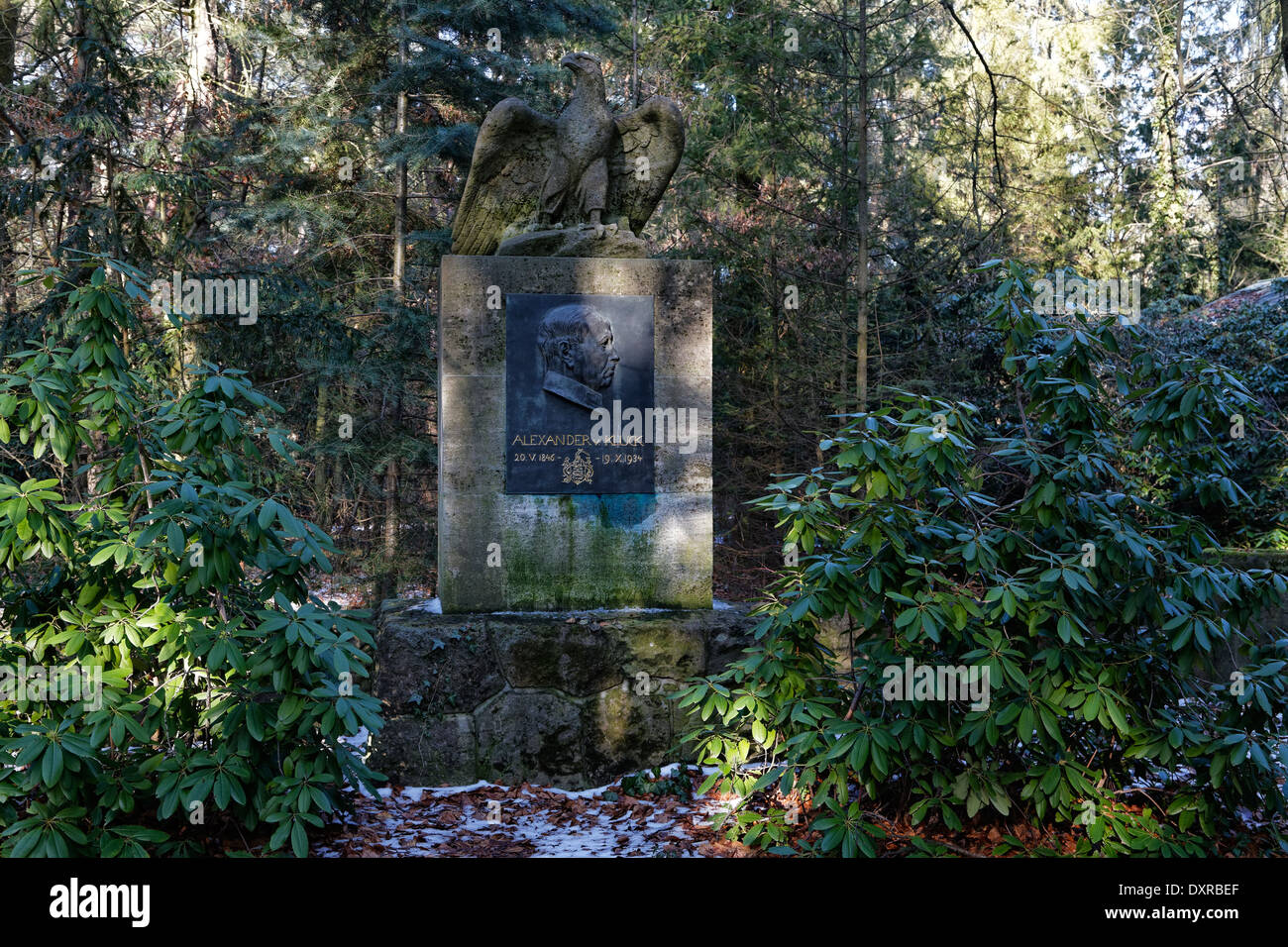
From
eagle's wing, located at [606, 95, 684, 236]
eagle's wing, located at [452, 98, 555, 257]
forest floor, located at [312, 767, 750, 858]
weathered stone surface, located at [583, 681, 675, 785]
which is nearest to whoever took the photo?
forest floor, located at [312, 767, 750, 858]

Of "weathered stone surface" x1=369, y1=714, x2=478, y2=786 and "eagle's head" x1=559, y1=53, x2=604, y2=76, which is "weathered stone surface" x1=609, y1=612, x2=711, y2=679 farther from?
"eagle's head" x1=559, y1=53, x2=604, y2=76

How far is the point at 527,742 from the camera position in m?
5.09

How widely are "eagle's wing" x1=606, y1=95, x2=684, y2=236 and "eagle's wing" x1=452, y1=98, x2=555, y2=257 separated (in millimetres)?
428

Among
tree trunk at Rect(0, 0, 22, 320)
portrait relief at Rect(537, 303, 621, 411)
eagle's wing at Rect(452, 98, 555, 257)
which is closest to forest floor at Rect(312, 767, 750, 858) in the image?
portrait relief at Rect(537, 303, 621, 411)

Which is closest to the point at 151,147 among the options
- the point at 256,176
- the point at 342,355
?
the point at 342,355

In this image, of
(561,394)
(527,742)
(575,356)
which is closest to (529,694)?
(527,742)

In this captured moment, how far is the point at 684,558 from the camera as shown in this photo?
18.3 ft

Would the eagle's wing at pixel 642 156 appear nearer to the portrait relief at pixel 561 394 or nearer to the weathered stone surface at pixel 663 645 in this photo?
the portrait relief at pixel 561 394

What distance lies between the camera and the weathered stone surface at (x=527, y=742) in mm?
5074

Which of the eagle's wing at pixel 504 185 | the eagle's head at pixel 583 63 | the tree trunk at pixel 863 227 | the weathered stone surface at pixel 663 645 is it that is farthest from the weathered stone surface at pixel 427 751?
the tree trunk at pixel 863 227

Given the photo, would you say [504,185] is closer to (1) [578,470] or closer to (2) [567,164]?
(2) [567,164]

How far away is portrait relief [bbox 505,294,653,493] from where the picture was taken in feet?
17.8

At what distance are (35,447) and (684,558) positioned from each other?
127 inches

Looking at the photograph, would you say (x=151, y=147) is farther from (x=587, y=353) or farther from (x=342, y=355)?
(x=587, y=353)
